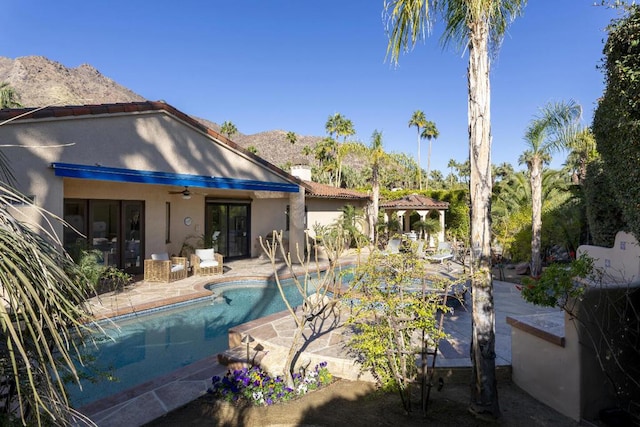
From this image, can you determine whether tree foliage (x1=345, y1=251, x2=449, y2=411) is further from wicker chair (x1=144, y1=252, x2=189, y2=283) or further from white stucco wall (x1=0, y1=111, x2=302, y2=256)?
wicker chair (x1=144, y1=252, x2=189, y2=283)

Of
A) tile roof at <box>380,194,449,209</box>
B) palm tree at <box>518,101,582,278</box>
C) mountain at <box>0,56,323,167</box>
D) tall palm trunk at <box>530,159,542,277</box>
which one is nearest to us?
palm tree at <box>518,101,582,278</box>

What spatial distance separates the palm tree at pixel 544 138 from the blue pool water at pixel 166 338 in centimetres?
1025

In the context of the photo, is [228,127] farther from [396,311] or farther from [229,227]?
[396,311]

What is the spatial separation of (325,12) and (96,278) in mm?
20931

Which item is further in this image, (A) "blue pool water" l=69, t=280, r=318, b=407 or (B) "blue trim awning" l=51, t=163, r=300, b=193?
(B) "blue trim awning" l=51, t=163, r=300, b=193

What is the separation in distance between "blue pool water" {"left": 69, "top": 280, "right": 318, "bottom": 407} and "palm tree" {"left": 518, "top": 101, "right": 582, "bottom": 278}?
33.6 ft

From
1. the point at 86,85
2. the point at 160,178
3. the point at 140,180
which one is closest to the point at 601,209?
the point at 160,178

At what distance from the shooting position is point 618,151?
5.25 meters

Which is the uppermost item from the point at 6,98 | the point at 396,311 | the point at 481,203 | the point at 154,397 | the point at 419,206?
the point at 6,98

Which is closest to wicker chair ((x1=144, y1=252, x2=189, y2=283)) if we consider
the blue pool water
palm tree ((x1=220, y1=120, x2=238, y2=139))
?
the blue pool water

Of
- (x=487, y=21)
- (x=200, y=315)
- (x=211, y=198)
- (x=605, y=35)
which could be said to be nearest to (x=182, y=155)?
(x=211, y=198)

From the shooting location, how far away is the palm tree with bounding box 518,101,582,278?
14.9 m

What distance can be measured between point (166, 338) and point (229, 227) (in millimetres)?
12905

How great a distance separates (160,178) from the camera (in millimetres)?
14938
